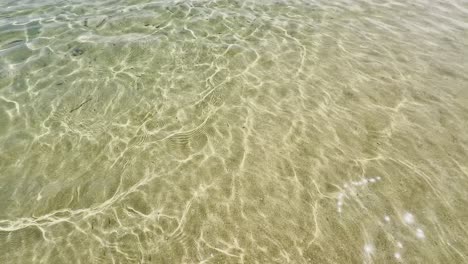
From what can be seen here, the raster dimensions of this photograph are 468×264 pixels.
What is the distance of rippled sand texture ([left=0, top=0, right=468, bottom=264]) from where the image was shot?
363 centimetres

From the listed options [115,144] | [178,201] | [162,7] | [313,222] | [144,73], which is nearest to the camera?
[313,222]

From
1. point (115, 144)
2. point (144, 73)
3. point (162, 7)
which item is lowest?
point (115, 144)

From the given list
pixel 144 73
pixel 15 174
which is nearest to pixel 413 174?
pixel 144 73

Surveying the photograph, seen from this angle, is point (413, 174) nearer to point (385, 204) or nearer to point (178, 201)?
point (385, 204)

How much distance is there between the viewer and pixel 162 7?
28.1 feet

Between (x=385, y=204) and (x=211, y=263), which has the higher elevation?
(x=385, y=204)

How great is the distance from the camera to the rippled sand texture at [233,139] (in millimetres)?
3633

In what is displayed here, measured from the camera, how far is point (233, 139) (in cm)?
486

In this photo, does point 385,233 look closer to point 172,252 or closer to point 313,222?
point 313,222

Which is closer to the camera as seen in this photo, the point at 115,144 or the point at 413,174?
the point at 413,174

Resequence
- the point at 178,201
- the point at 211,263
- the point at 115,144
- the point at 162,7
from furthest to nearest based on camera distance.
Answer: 1. the point at 162,7
2. the point at 115,144
3. the point at 178,201
4. the point at 211,263

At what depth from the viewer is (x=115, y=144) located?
481cm

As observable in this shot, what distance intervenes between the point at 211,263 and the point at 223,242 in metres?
0.28

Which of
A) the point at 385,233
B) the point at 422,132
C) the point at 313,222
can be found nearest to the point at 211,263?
the point at 313,222
